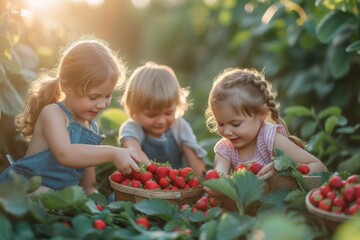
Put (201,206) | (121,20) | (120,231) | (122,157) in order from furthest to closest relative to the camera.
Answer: (121,20), (122,157), (201,206), (120,231)

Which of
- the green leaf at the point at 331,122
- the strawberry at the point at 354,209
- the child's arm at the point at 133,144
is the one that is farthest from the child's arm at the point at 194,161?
the strawberry at the point at 354,209

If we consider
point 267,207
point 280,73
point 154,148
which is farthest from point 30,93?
point 280,73

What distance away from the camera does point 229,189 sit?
248 cm

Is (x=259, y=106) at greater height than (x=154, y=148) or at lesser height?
greater

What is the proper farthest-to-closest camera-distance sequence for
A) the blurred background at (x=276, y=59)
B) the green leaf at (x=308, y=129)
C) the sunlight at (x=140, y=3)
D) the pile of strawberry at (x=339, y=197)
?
the sunlight at (x=140, y=3)
the green leaf at (x=308, y=129)
the blurred background at (x=276, y=59)
the pile of strawberry at (x=339, y=197)

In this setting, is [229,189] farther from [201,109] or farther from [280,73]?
[201,109]

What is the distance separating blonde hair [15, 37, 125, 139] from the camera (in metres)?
3.19

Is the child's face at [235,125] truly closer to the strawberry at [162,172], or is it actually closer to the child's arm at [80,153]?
the strawberry at [162,172]

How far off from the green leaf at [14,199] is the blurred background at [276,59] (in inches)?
38.6

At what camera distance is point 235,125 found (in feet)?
10.9

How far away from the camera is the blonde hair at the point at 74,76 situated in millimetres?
3189

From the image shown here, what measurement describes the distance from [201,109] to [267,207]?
21.9ft

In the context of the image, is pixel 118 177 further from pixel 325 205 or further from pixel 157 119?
pixel 325 205

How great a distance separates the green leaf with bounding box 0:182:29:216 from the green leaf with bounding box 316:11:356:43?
2377 millimetres
